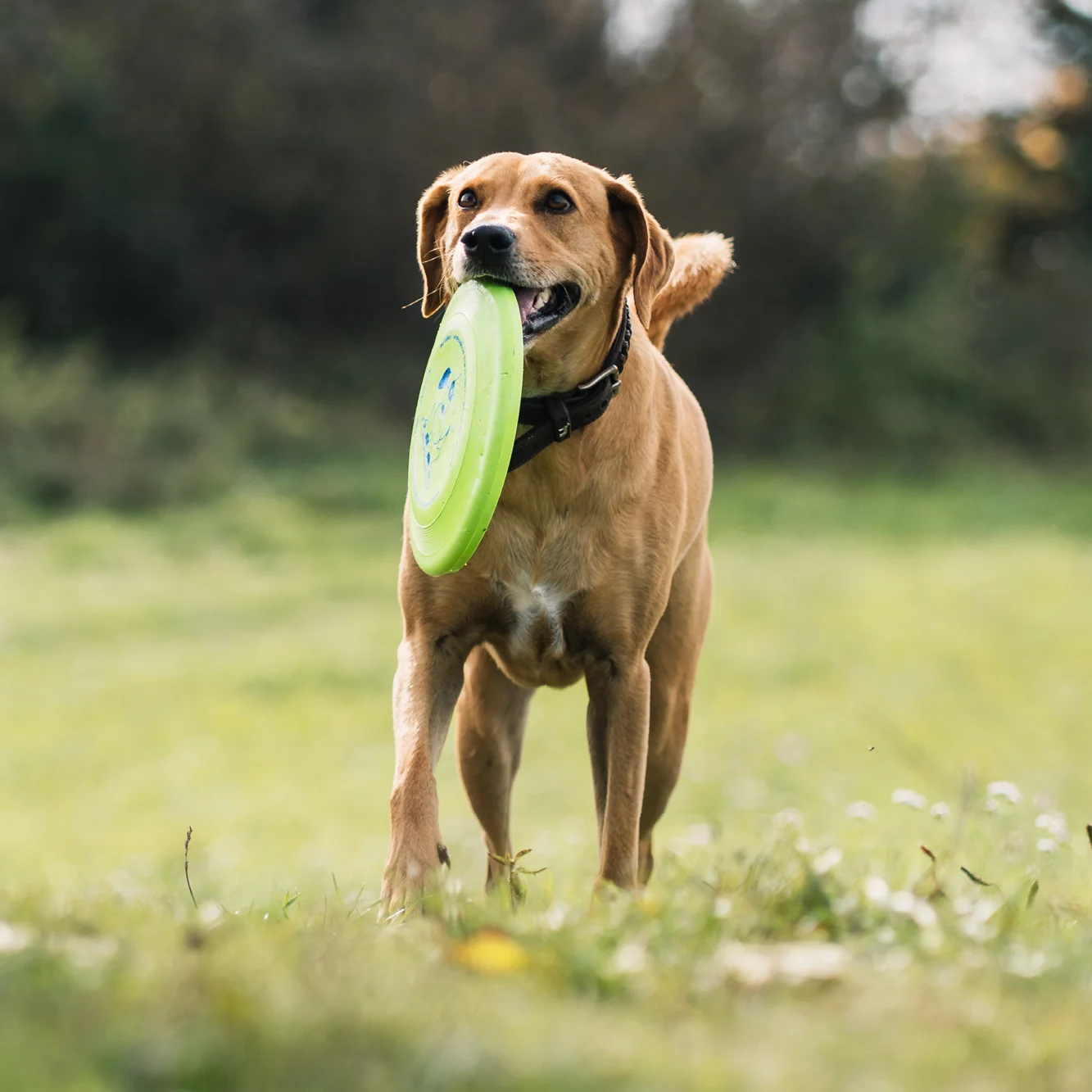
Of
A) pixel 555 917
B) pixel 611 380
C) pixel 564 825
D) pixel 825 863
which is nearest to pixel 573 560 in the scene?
pixel 611 380

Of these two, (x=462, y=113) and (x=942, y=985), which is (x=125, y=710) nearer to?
(x=942, y=985)

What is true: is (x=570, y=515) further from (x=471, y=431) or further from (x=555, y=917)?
(x=555, y=917)

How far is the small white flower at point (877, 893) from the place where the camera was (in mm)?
3143

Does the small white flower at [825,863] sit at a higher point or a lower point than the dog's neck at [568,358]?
lower

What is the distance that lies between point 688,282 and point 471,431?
1.53 m

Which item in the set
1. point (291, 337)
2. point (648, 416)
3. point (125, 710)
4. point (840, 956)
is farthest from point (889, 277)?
point (840, 956)

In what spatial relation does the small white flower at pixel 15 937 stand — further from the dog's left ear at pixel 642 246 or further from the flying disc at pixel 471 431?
the dog's left ear at pixel 642 246

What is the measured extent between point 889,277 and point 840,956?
28836 mm

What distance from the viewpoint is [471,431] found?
4.18 m

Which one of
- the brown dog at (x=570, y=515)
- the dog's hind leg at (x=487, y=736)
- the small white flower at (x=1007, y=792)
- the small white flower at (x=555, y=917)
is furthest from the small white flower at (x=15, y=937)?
the small white flower at (x=1007, y=792)

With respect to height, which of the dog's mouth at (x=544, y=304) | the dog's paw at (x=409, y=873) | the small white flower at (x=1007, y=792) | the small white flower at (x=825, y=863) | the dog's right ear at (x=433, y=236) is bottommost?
the dog's paw at (x=409, y=873)

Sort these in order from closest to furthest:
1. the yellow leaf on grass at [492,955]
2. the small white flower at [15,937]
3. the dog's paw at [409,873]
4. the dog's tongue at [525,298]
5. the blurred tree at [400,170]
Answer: the small white flower at [15,937] → the yellow leaf on grass at [492,955] → the dog's paw at [409,873] → the dog's tongue at [525,298] → the blurred tree at [400,170]

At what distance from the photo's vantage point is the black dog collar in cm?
434

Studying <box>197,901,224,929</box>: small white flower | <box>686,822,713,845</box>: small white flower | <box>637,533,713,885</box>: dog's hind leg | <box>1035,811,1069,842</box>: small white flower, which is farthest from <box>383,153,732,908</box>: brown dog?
<box>1035,811,1069,842</box>: small white flower
